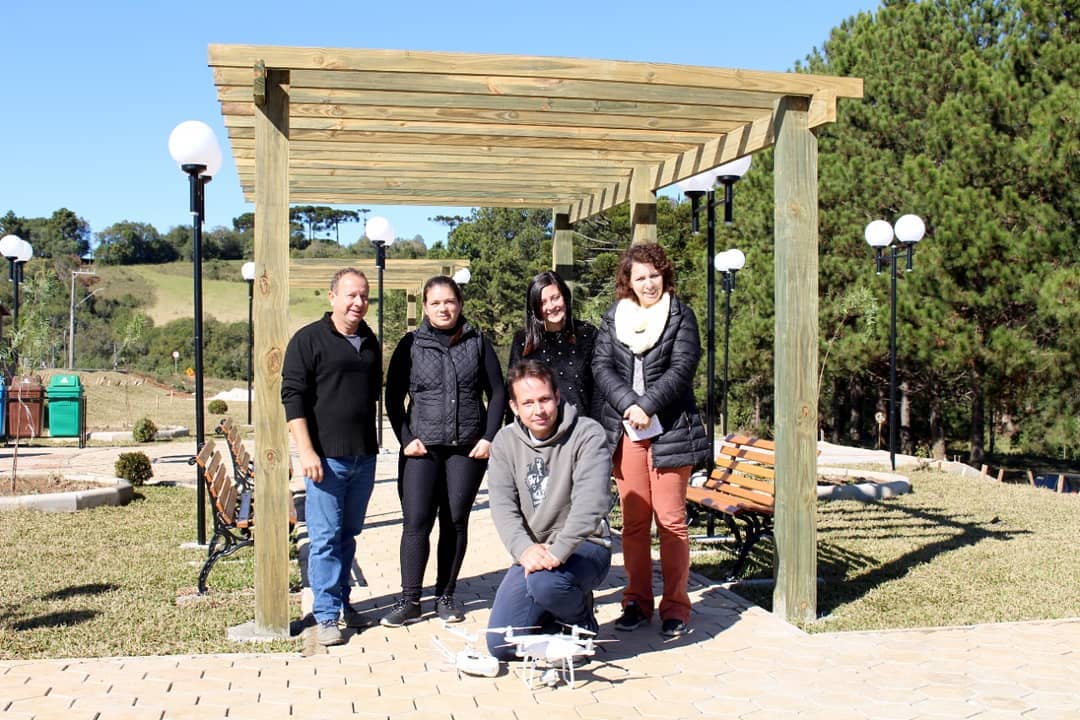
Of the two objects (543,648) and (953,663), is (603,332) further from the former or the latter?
(953,663)

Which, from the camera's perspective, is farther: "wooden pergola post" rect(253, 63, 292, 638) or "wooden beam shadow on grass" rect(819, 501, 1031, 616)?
"wooden beam shadow on grass" rect(819, 501, 1031, 616)

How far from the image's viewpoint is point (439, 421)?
188 inches

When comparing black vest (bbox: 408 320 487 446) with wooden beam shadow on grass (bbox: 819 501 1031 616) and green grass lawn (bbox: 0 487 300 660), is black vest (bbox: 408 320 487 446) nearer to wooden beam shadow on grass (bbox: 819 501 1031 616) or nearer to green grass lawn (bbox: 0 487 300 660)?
green grass lawn (bbox: 0 487 300 660)

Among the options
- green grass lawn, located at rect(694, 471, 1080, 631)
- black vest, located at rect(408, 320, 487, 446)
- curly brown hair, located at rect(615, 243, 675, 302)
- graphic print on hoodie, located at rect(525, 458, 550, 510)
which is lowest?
green grass lawn, located at rect(694, 471, 1080, 631)

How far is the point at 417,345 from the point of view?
4867 mm

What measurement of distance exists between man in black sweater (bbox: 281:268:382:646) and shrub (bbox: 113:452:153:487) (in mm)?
6220

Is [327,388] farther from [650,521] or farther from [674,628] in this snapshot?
[674,628]

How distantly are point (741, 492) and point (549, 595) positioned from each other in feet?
7.78

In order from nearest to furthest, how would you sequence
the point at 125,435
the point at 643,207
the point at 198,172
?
the point at 198,172
the point at 643,207
the point at 125,435

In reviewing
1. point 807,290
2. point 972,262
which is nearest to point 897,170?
Answer: point 972,262

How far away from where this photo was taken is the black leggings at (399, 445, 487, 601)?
4.82 m

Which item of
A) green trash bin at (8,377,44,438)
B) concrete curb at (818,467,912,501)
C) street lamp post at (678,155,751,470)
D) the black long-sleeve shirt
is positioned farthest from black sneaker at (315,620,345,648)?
green trash bin at (8,377,44,438)

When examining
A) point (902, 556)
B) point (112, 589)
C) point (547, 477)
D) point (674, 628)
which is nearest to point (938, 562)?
point (902, 556)

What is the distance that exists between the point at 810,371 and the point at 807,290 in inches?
15.6
